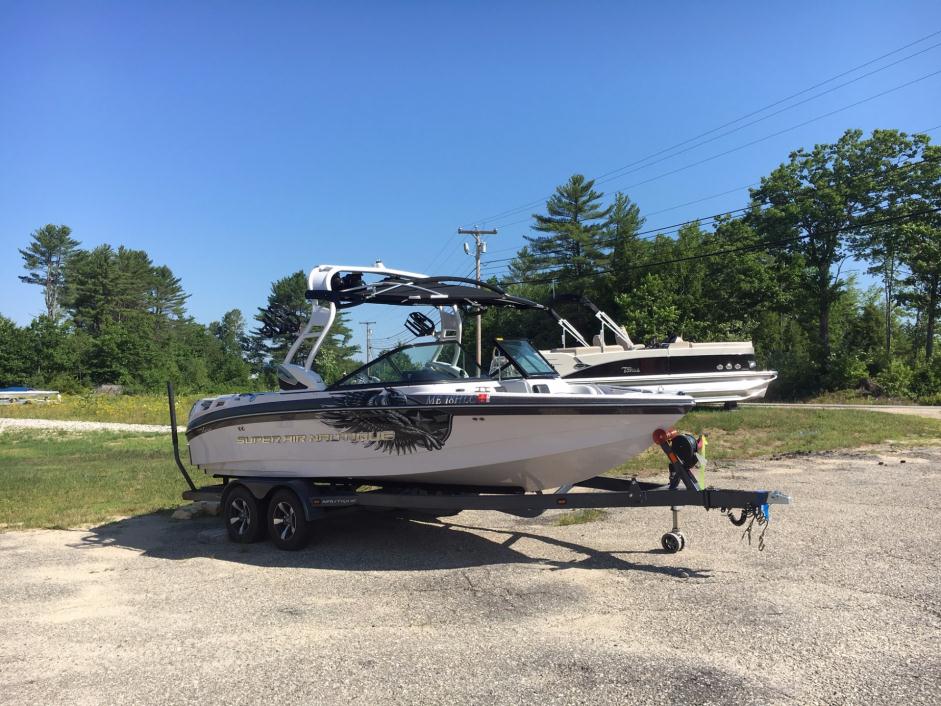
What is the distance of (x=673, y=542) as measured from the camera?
595 centimetres

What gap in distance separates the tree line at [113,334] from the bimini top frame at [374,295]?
38393 mm

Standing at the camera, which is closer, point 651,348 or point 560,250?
point 651,348

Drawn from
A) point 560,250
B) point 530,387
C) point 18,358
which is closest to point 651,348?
point 530,387

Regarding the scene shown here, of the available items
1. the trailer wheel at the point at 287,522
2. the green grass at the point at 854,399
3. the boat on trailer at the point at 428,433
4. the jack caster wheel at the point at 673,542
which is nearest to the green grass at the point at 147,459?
the jack caster wheel at the point at 673,542

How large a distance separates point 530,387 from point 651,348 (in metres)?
14.1

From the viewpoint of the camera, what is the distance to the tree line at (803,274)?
104 feet

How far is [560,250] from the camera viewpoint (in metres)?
48.1

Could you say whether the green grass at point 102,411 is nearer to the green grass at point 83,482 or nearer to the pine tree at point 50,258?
the green grass at point 83,482

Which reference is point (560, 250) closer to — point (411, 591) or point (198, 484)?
point (198, 484)

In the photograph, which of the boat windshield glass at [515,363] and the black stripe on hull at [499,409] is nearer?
the black stripe on hull at [499,409]

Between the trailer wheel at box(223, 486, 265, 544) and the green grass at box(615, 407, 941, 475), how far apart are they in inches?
243

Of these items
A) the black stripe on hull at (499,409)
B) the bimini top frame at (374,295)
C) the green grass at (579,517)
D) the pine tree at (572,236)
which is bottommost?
the green grass at (579,517)

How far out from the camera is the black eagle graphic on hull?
5.99m

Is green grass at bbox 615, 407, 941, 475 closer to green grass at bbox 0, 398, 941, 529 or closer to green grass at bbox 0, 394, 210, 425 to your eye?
green grass at bbox 0, 398, 941, 529
